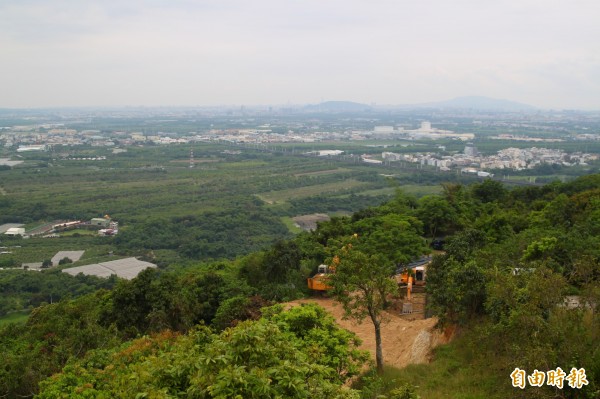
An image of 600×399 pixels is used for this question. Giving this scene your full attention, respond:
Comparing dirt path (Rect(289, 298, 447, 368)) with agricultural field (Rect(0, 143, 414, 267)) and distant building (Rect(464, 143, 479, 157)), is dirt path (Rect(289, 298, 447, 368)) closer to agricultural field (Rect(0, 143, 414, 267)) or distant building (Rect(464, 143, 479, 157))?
agricultural field (Rect(0, 143, 414, 267))

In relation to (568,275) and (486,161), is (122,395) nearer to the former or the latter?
(568,275)

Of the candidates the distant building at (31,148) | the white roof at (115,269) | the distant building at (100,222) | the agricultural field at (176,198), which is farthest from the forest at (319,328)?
the distant building at (31,148)

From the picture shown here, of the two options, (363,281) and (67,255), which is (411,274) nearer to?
(363,281)

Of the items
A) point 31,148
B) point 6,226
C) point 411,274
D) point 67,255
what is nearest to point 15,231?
point 6,226

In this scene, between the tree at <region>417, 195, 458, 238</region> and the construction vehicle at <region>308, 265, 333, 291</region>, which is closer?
the construction vehicle at <region>308, 265, 333, 291</region>

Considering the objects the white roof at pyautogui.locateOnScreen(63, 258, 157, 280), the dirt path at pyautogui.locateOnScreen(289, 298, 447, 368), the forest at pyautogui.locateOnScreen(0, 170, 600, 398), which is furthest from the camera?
the white roof at pyautogui.locateOnScreen(63, 258, 157, 280)

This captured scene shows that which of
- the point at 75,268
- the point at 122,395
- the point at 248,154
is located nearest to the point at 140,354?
the point at 122,395

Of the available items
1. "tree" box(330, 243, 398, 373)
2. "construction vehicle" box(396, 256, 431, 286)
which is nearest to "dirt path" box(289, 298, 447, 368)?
"tree" box(330, 243, 398, 373)

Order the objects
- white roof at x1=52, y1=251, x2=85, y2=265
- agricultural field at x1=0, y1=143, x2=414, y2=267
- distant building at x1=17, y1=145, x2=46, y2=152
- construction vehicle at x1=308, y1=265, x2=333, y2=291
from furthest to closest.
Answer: distant building at x1=17, y1=145, x2=46, y2=152 < agricultural field at x1=0, y1=143, x2=414, y2=267 < white roof at x1=52, y1=251, x2=85, y2=265 < construction vehicle at x1=308, y1=265, x2=333, y2=291
